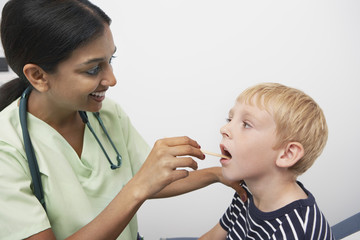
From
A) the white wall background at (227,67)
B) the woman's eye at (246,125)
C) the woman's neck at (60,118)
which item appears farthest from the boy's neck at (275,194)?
the white wall background at (227,67)

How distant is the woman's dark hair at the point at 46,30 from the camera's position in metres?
0.80

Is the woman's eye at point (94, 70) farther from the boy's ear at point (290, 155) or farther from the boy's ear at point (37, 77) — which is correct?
the boy's ear at point (290, 155)

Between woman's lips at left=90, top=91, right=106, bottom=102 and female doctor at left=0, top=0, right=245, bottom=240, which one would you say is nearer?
female doctor at left=0, top=0, right=245, bottom=240

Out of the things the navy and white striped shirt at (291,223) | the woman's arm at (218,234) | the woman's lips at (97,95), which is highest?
the woman's lips at (97,95)

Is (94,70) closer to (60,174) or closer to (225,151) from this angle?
(60,174)

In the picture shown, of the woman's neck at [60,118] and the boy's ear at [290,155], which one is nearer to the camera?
the boy's ear at [290,155]

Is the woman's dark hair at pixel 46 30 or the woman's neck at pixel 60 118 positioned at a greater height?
the woman's dark hair at pixel 46 30

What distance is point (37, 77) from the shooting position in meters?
0.88

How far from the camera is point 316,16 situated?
165 centimetres

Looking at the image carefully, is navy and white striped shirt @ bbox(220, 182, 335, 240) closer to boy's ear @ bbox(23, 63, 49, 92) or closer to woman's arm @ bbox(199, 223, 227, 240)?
woman's arm @ bbox(199, 223, 227, 240)

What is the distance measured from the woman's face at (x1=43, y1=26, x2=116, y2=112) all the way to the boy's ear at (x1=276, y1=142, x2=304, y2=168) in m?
0.50

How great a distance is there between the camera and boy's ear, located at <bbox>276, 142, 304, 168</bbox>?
83 cm

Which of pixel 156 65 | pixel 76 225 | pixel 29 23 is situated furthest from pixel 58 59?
pixel 156 65

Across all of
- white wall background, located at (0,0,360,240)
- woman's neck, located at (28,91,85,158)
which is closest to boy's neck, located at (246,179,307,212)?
woman's neck, located at (28,91,85,158)
